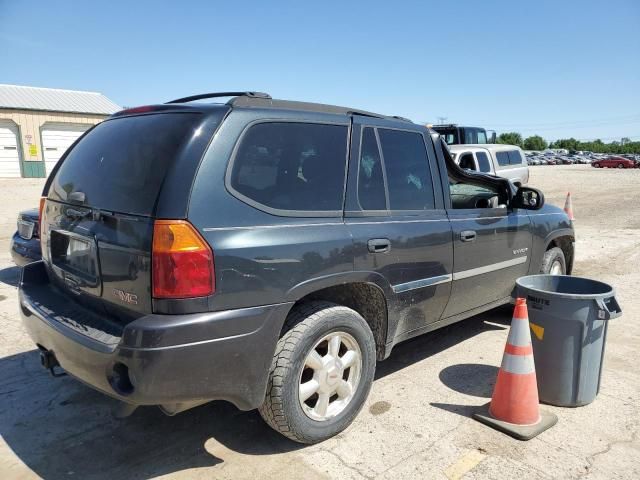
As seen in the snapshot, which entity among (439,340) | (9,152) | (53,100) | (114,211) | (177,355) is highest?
(53,100)

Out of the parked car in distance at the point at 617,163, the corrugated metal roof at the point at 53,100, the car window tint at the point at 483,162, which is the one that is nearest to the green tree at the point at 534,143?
the parked car in distance at the point at 617,163

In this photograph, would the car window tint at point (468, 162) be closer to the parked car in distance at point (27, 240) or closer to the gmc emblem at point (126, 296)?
the parked car in distance at point (27, 240)

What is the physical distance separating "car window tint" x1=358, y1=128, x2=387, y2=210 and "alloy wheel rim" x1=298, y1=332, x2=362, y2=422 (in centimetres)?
85

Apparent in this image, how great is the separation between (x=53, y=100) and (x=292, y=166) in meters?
35.8

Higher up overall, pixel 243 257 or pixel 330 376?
pixel 243 257

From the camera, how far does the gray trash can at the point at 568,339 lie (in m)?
3.25

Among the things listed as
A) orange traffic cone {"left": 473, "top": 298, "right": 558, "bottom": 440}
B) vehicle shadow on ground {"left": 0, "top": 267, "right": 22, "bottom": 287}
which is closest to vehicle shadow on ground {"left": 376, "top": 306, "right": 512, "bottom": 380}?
orange traffic cone {"left": 473, "top": 298, "right": 558, "bottom": 440}

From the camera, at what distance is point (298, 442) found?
293cm

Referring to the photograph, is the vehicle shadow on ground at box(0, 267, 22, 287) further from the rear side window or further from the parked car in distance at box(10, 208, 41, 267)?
the rear side window

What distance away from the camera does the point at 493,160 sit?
13672 mm

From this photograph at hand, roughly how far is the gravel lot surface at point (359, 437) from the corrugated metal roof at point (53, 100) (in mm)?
31681

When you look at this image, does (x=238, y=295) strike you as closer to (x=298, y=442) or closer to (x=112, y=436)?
(x=298, y=442)

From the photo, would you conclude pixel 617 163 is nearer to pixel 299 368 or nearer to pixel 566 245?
pixel 566 245

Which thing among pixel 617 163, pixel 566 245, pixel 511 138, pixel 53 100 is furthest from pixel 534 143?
pixel 566 245
